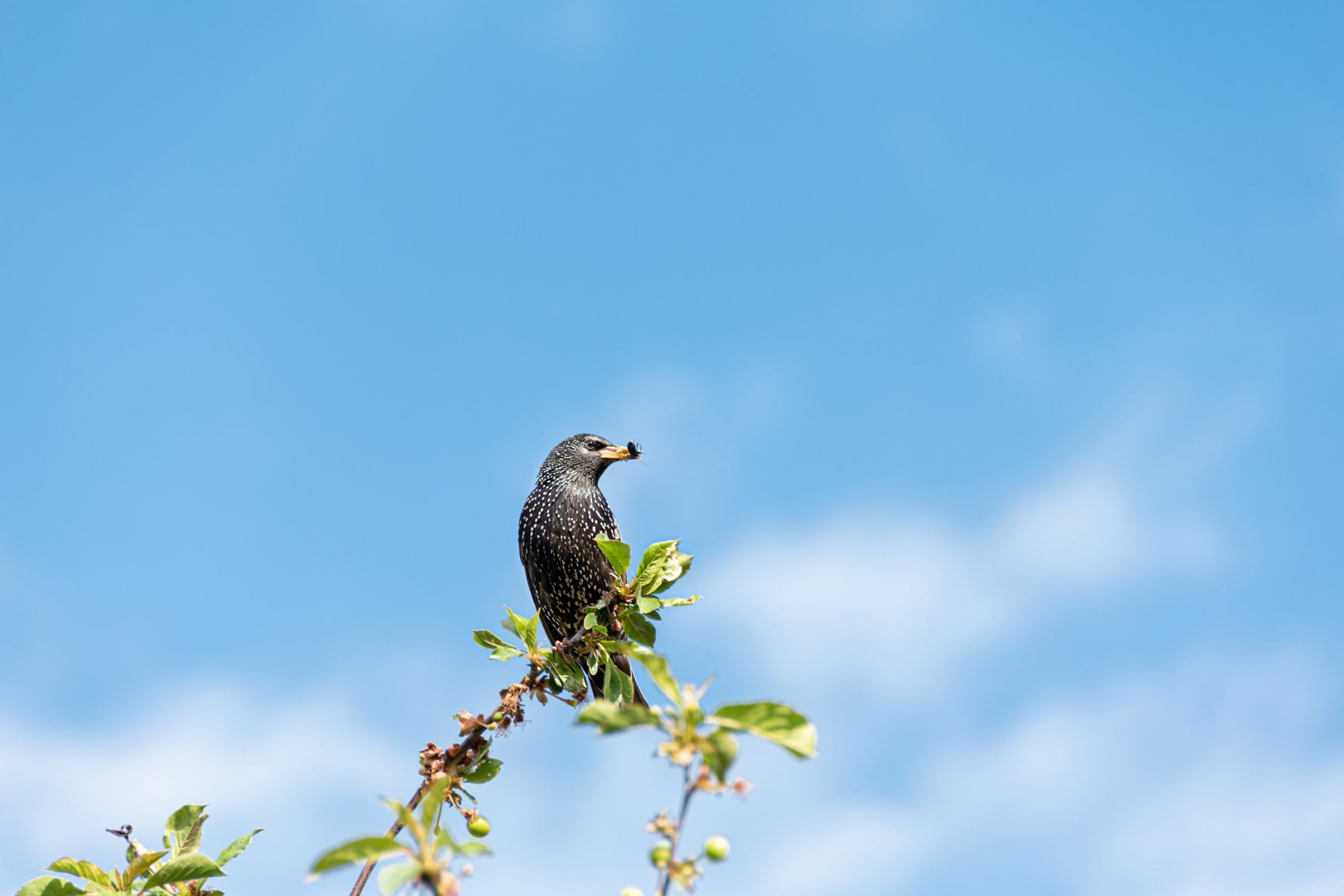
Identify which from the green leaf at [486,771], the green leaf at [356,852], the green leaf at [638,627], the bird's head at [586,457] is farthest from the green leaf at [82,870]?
the bird's head at [586,457]

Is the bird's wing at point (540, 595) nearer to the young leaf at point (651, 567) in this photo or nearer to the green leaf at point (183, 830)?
the young leaf at point (651, 567)

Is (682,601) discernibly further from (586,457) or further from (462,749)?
(586,457)

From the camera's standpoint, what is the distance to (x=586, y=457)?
833cm

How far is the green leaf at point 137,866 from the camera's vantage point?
303 centimetres

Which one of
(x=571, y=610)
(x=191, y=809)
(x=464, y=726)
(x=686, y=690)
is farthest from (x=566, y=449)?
(x=686, y=690)

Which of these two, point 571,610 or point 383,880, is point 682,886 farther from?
point 571,610

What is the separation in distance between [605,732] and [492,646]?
110 inches

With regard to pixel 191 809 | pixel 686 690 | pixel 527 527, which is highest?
pixel 527 527

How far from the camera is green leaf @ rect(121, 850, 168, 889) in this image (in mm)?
3027

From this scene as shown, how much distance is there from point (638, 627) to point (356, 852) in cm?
290

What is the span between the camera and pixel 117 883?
10.1 feet

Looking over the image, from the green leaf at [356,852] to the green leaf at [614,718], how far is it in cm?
36

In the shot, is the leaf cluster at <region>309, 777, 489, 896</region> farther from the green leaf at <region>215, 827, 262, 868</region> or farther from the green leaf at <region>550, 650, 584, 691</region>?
the green leaf at <region>550, 650, 584, 691</region>

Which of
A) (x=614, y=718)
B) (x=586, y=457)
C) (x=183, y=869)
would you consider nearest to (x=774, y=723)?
(x=614, y=718)
